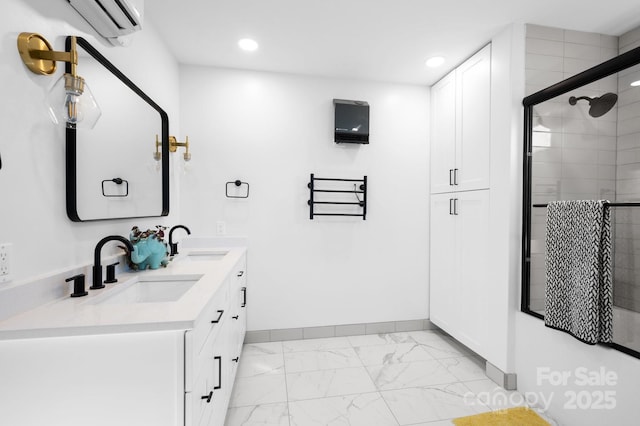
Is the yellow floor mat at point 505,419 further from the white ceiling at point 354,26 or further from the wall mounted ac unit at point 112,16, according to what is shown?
the wall mounted ac unit at point 112,16

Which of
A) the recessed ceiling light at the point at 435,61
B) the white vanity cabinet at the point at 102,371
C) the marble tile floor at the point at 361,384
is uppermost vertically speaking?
→ the recessed ceiling light at the point at 435,61

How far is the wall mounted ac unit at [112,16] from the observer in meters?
1.21

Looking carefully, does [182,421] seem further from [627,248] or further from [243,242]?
[627,248]

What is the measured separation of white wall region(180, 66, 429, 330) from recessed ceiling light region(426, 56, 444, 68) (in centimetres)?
41

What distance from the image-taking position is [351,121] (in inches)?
110

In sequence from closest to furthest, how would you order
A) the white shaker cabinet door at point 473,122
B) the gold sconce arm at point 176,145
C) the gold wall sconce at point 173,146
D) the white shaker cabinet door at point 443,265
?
1. the gold wall sconce at point 173,146
2. the white shaker cabinet door at point 473,122
3. the gold sconce arm at point 176,145
4. the white shaker cabinet door at point 443,265

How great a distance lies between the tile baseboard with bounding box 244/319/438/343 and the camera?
2738 millimetres

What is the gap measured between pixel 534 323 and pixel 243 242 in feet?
7.19

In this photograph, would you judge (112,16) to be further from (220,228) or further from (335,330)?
(335,330)

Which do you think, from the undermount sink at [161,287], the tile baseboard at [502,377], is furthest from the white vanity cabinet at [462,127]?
the undermount sink at [161,287]

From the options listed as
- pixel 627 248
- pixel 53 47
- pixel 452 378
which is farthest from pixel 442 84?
pixel 53 47

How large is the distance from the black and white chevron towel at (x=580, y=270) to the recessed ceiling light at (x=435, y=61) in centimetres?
145

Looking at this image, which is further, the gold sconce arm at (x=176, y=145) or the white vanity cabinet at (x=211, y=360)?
the gold sconce arm at (x=176, y=145)

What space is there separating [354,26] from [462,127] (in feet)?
3.81
